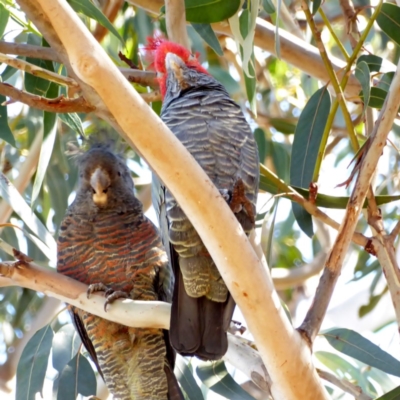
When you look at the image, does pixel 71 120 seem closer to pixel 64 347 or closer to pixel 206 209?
pixel 64 347

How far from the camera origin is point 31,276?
6.44 ft

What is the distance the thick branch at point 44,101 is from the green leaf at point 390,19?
1.07m

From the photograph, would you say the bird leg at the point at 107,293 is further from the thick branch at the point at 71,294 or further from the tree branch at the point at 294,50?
the tree branch at the point at 294,50

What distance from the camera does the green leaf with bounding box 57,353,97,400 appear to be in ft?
8.17

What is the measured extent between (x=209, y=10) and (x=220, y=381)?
122 cm

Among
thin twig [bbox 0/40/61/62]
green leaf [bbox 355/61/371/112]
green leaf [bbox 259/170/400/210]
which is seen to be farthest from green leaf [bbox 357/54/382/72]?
thin twig [bbox 0/40/61/62]

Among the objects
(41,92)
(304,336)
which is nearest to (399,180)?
(41,92)

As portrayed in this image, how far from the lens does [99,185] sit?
2578 mm

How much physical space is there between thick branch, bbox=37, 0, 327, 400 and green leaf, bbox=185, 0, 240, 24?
2.72 feet

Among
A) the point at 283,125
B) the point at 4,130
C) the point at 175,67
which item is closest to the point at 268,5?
the point at 175,67

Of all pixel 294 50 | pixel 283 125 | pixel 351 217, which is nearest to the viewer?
A: pixel 351 217

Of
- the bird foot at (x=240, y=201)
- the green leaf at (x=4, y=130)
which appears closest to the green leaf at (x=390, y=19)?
the bird foot at (x=240, y=201)

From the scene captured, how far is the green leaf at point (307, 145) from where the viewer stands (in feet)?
7.58

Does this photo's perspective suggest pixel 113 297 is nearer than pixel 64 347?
Yes
